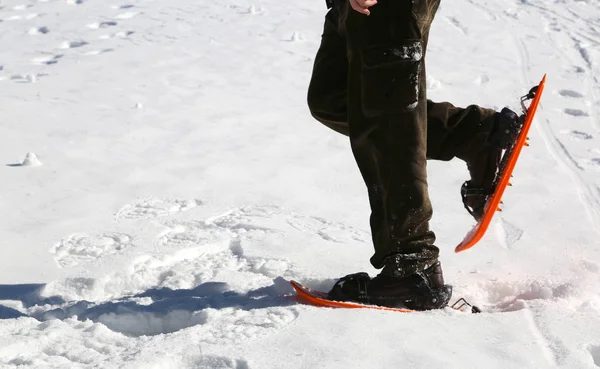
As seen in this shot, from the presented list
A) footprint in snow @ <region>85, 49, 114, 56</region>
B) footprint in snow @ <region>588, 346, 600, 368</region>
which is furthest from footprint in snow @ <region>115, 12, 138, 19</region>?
footprint in snow @ <region>588, 346, 600, 368</region>

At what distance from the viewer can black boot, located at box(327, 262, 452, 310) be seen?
2.32m

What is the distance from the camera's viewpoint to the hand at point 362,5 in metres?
2.05

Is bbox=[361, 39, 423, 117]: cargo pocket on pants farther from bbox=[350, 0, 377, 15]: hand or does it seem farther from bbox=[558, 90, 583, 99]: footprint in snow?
bbox=[558, 90, 583, 99]: footprint in snow

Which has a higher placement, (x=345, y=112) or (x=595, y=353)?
(x=345, y=112)

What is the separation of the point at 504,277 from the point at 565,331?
23.2 inches

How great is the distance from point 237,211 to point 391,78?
44.9 inches

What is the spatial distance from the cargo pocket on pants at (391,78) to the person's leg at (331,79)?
0.22m

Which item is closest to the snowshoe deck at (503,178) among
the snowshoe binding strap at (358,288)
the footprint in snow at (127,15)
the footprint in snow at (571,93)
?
the snowshoe binding strap at (358,288)

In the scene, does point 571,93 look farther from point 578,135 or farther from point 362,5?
point 362,5

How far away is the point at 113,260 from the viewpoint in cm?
260

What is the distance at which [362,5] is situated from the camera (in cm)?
A: 206

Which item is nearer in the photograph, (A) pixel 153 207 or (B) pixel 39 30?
(A) pixel 153 207

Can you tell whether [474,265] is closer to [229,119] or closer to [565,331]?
[565,331]

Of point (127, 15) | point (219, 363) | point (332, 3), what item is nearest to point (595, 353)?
point (219, 363)
